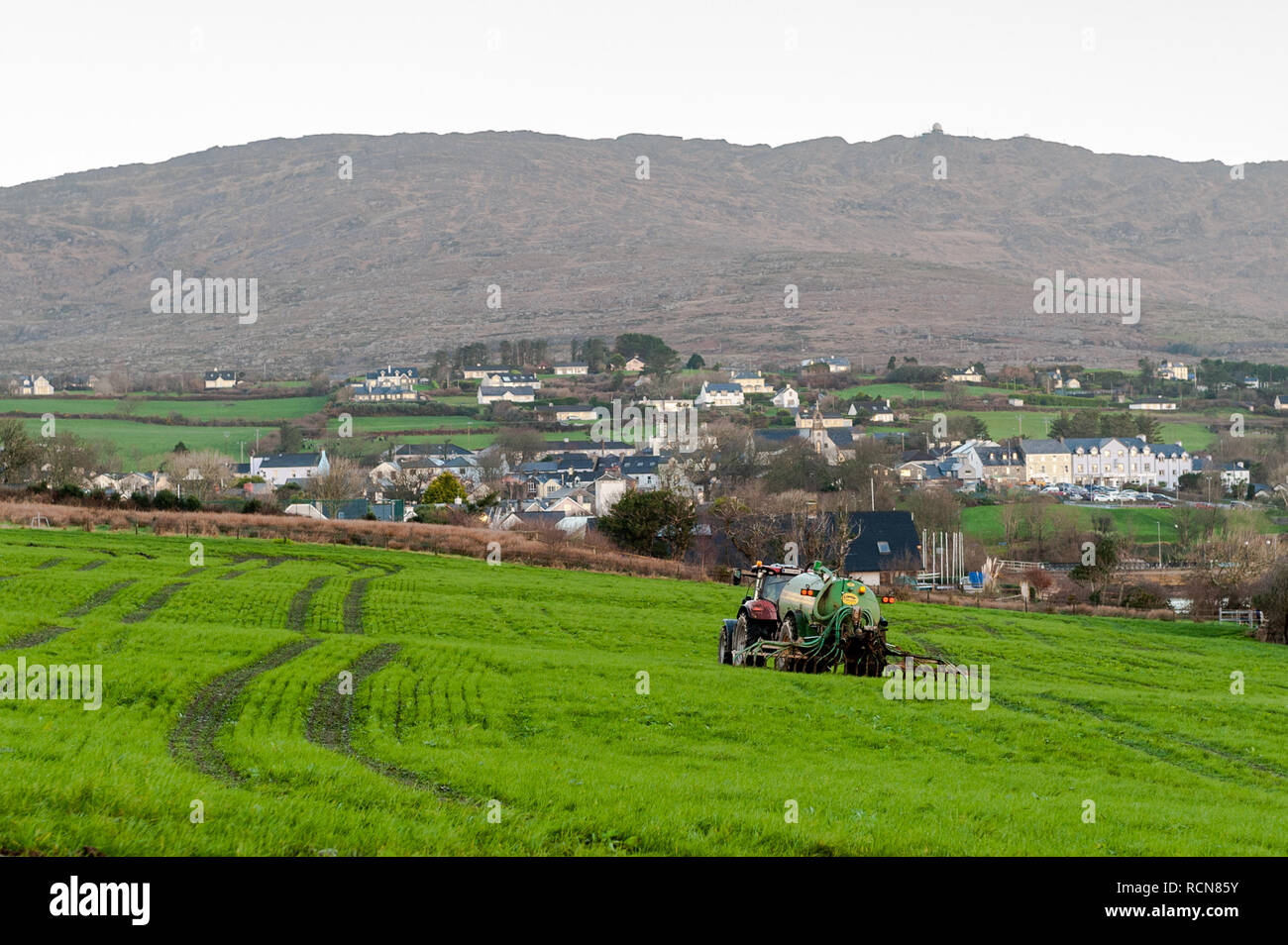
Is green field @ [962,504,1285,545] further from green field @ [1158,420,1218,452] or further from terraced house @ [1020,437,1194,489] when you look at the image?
green field @ [1158,420,1218,452]

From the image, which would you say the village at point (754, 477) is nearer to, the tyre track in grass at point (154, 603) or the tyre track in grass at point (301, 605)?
the tyre track in grass at point (301, 605)

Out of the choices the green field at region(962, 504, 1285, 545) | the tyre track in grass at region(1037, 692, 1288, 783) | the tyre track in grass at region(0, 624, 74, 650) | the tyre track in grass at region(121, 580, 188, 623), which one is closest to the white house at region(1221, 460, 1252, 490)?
the green field at region(962, 504, 1285, 545)

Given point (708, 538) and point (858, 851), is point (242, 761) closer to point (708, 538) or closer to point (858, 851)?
point (858, 851)

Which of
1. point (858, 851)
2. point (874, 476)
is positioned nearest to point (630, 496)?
point (874, 476)

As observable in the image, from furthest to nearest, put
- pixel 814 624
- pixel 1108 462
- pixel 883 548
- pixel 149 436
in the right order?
pixel 149 436, pixel 1108 462, pixel 883 548, pixel 814 624

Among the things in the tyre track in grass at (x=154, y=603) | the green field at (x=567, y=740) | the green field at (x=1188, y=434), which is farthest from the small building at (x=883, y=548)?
the green field at (x=1188, y=434)

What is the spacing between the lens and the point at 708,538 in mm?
91938

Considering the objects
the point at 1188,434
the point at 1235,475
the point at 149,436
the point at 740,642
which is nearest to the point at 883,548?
the point at 740,642

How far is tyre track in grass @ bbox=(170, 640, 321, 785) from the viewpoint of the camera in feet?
54.5

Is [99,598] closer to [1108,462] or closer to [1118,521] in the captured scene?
[1118,521]

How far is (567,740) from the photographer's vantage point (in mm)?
21109

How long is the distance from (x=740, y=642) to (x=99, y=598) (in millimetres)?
22552
